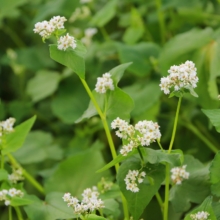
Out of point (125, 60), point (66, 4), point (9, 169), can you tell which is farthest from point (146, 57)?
point (9, 169)

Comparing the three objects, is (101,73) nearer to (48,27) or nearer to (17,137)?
(17,137)

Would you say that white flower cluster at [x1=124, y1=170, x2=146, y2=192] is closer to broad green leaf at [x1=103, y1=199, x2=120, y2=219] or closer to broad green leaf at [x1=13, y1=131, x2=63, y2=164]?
broad green leaf at [x1=103, y1=199, x2=120, y2=219]

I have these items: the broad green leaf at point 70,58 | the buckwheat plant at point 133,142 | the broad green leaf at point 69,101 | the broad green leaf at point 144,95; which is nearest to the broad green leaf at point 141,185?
the buckwheat plant at point 133,142

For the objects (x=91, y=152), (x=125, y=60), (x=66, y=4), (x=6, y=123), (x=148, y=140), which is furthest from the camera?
(x=66, y=4)

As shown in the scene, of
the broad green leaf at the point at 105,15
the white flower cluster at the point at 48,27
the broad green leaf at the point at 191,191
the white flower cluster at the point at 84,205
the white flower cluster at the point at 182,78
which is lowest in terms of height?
the broad green leaf at the point at 191,191

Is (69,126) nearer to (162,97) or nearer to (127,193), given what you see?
(162,97)

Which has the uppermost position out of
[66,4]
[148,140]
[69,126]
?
[66,4]

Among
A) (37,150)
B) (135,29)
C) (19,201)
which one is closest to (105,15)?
(135,29)

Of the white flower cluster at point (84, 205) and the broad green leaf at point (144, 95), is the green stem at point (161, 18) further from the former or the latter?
the white flower cluster at point (84, 205)
